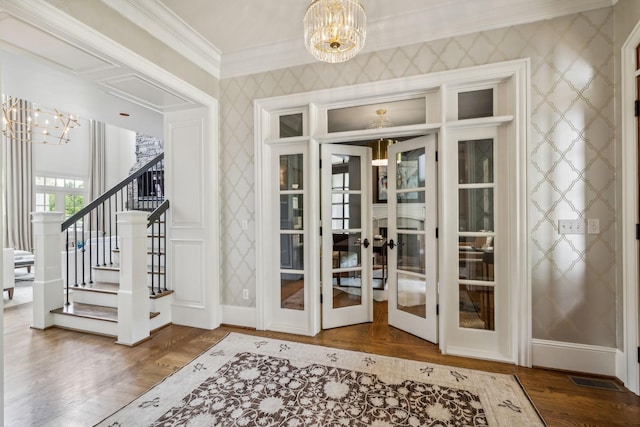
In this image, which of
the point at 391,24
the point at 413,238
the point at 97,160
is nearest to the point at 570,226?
the point at 413,238

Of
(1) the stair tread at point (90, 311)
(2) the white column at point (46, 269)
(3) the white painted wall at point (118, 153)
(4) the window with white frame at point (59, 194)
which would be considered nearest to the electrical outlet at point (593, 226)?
(1) the stair tread at point (90, 311)

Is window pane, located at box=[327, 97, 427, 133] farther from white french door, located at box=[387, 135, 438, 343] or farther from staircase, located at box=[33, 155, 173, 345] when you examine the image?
staircase, located at box=[33, 155, 173, 345]

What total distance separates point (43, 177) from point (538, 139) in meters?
9.13

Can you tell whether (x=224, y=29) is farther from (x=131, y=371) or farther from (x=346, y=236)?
(x=131, y=371)

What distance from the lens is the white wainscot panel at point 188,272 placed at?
343 cm

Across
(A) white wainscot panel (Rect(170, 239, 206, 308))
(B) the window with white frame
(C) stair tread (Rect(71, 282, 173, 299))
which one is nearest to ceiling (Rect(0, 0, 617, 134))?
(A) white wainscot panel (Rect(170, 239, 206, 308))

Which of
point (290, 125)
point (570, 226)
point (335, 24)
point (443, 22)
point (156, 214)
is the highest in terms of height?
point (443, 22)

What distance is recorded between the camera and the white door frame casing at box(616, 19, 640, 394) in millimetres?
2129

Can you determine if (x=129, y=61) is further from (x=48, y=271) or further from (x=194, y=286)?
(x=48, y=271)

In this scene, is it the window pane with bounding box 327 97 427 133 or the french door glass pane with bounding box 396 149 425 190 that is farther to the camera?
the french door glass pane with bounding box 396 149 425 190

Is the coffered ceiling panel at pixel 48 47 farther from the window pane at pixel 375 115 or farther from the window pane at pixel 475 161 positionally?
the window pane at pixel 475 161

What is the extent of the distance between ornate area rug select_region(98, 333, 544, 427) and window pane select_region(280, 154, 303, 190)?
5.64ft

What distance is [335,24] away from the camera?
1.94 m

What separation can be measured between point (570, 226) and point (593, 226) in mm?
154
